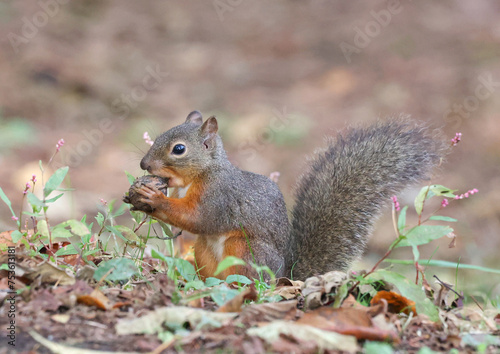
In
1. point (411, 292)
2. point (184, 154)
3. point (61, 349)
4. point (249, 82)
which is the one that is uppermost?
point (249, 82)

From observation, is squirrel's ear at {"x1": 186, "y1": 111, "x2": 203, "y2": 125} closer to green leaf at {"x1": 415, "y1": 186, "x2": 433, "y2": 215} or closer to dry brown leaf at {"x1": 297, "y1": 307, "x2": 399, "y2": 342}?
green leaf at {"x1": 415, "y1": 186, "x2": 433, "y2": 215}

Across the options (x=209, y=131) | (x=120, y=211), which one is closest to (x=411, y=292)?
(x=120, y=211)

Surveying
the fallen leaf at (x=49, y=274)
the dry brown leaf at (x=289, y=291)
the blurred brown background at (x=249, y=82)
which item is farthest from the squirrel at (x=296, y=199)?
the blurred brown background at (x=249, y=82)

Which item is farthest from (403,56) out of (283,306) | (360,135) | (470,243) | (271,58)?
(283,306)

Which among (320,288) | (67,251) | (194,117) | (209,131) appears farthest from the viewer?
(194,117)

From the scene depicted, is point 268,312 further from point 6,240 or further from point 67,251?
point 6,240

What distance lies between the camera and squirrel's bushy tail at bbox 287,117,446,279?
3.29 meters

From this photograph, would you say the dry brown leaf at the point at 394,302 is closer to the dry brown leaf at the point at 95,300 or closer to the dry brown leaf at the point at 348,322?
the dry brown leaf at the point at 348,322

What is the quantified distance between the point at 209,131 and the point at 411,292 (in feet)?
5.74

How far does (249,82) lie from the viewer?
9.16 metres

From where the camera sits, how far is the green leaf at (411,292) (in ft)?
7.47

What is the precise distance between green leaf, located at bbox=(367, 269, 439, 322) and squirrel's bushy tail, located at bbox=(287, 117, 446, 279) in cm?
102

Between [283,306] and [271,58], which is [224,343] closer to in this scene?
[283,306]

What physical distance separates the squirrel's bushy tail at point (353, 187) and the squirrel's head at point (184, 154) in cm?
Answer: 62
